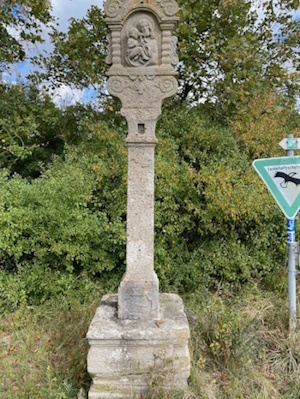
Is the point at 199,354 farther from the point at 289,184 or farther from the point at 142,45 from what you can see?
the point at 142,45

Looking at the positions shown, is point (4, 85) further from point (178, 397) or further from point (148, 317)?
point (178, 397)

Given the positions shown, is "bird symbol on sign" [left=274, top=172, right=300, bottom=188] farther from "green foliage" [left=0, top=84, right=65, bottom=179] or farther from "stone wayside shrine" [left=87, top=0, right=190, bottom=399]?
"green foliage" [left=0, top=84, right=65, bottom=179]

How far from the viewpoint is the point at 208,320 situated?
126 inches

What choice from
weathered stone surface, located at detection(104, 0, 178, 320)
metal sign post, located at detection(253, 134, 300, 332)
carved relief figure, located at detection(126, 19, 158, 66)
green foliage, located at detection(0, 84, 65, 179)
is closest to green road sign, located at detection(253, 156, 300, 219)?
metal sign post, located at detection(253, 134, 300, 332)

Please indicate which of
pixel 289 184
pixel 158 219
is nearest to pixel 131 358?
pixel 158 219

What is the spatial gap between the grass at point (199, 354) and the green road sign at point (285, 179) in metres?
1.15

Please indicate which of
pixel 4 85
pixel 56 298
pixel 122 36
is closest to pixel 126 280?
pixel 56 298

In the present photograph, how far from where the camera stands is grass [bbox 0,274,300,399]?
8.75 ft

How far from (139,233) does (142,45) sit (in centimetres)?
152

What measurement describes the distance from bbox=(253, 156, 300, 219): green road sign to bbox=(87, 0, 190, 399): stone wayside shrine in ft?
4.35

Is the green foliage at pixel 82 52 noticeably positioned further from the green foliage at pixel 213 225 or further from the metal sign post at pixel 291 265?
the metal sign post at pixel 291 265

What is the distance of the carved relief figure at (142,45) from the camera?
2.62 m

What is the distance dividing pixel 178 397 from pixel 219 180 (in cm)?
263

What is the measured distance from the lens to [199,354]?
2988 mm
